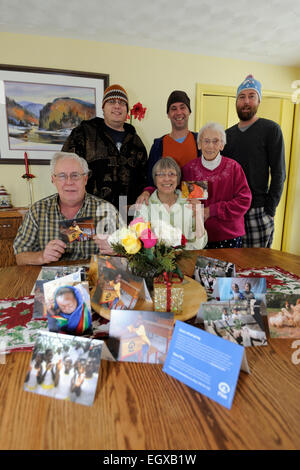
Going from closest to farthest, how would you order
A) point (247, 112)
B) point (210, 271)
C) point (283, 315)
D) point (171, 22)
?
point (283, 315)
point (210, 271)
point (247, 112)
point (171, 22)

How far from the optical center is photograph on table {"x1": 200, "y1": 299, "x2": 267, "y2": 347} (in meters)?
0.85

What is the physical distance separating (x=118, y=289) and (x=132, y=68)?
319 cm

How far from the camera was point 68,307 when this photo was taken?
2.72 ft

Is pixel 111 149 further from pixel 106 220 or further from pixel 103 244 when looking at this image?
pixel 103 244

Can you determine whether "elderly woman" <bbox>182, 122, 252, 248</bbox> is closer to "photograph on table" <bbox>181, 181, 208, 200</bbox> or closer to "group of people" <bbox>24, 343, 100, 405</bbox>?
"photograph on table" <bbox>181, 181, 208, 200</bbox>

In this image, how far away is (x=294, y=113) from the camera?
4.14 m

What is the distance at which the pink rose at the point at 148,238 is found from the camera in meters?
0.94

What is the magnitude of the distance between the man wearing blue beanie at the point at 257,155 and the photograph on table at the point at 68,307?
2.17 meters

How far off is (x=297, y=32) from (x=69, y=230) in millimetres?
3271

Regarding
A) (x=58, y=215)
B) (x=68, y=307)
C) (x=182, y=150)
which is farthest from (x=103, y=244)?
(x=182, y=150)

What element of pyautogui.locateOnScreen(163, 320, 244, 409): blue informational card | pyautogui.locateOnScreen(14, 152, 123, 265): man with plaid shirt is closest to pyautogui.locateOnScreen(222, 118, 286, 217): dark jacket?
pyautogui.locateOnScreen(14, 152, 123, 265): man with plaid shirt

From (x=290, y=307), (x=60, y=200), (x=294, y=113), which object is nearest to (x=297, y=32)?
(x=294, y=113)
